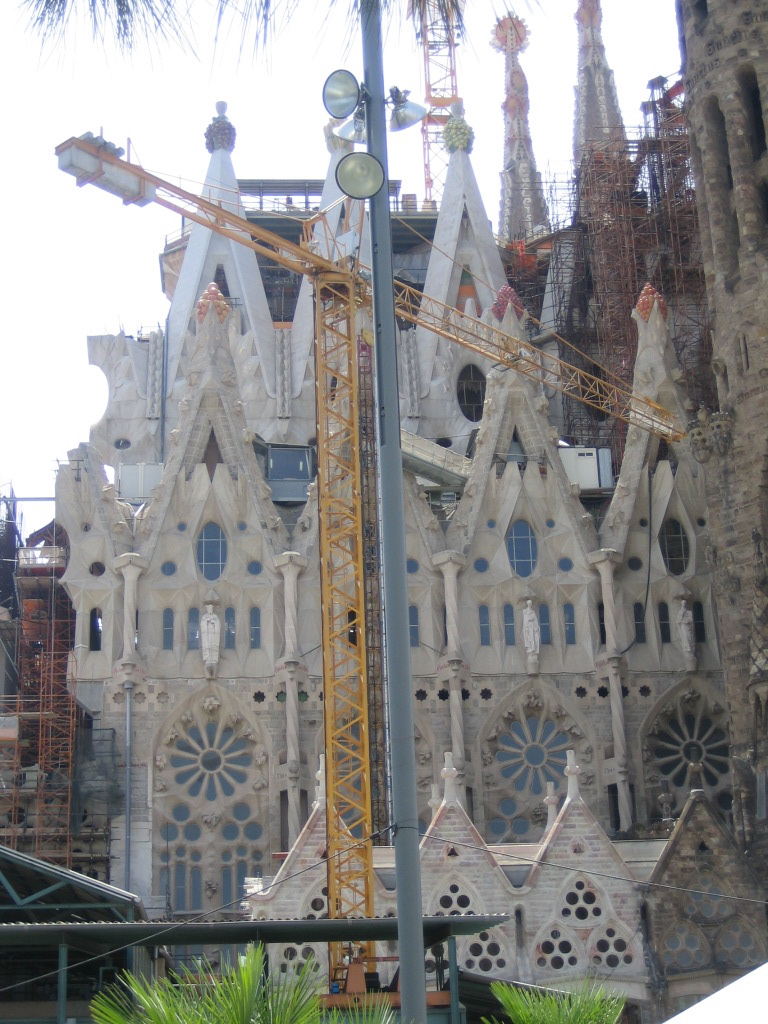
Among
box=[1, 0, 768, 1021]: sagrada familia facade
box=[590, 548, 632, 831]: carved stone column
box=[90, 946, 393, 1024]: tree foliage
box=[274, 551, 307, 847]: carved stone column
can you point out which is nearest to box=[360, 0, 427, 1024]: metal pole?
box=[90, 946, 393, 1024]: tree foliage

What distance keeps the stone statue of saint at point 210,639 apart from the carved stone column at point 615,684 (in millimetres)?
8961

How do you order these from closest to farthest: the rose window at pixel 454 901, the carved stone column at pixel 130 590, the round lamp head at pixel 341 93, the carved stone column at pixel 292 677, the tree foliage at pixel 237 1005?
the tree foliage at pixel 237 1005 → the round lamp head at pixel 341 93 → the rose window at pixel 454 901 → the carved stone column at pixel 292 677 → the carved stone column at pixel 130 590

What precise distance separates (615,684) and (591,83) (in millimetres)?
35232

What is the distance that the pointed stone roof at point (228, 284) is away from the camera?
55500 millimetres

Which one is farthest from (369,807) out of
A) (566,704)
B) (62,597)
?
(62,597)

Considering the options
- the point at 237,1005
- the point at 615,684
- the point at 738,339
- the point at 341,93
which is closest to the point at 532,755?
the point at 615,684

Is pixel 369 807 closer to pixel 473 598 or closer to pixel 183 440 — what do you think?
pixel 473 598

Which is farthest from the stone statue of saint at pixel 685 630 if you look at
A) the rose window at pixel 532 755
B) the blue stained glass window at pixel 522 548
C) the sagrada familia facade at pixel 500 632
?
the blue stained glass window at pixel 522 548

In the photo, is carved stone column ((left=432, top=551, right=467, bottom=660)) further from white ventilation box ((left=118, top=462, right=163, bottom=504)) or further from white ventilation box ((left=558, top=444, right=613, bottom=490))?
white ventilation box ((left=118, top=462, right=163, bottom=504))

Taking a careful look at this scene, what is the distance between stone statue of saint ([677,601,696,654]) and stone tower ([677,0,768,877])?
3.73 m

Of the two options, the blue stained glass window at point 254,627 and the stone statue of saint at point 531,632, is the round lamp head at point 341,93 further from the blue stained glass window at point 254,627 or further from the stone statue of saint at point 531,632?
the stone statue of saint at point 531,632

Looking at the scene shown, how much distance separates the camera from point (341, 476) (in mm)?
40500

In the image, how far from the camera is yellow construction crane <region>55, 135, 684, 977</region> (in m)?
36.3

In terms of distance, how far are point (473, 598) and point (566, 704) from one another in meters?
3.34
